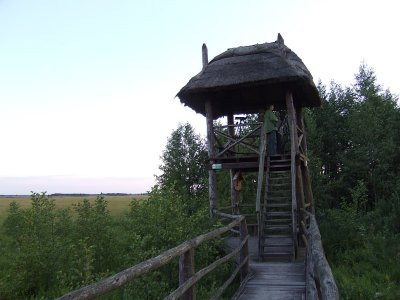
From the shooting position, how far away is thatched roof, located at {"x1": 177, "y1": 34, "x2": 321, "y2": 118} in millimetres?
11047

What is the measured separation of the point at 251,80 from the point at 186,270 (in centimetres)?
792

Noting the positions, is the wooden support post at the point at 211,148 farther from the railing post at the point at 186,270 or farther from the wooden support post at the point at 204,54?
the railing post at the point at 186,270

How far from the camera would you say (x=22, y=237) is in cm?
1071

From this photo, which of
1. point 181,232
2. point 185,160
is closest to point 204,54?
point 181,232

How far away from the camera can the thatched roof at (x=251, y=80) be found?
11047 millimetres

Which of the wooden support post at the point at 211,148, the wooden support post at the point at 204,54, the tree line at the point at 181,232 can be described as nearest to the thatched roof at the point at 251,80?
the wooden support post at the point at 204,54

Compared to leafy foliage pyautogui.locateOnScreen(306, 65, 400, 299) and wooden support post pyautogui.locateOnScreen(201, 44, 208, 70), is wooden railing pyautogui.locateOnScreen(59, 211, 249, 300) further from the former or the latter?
wooden support post pyautogui.locateOnScreen(201, 44, 208, 70)

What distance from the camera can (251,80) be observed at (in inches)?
432

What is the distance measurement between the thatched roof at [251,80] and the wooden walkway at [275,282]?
4860 millimetres

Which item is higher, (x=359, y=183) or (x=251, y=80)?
(x=251, y=80)

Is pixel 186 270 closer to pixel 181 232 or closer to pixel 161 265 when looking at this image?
pixel 161 265

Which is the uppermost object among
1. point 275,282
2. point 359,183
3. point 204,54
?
point 204,54

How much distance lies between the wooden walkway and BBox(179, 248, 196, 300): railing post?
2239mm

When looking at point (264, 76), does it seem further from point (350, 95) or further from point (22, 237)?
point (350, 95)
